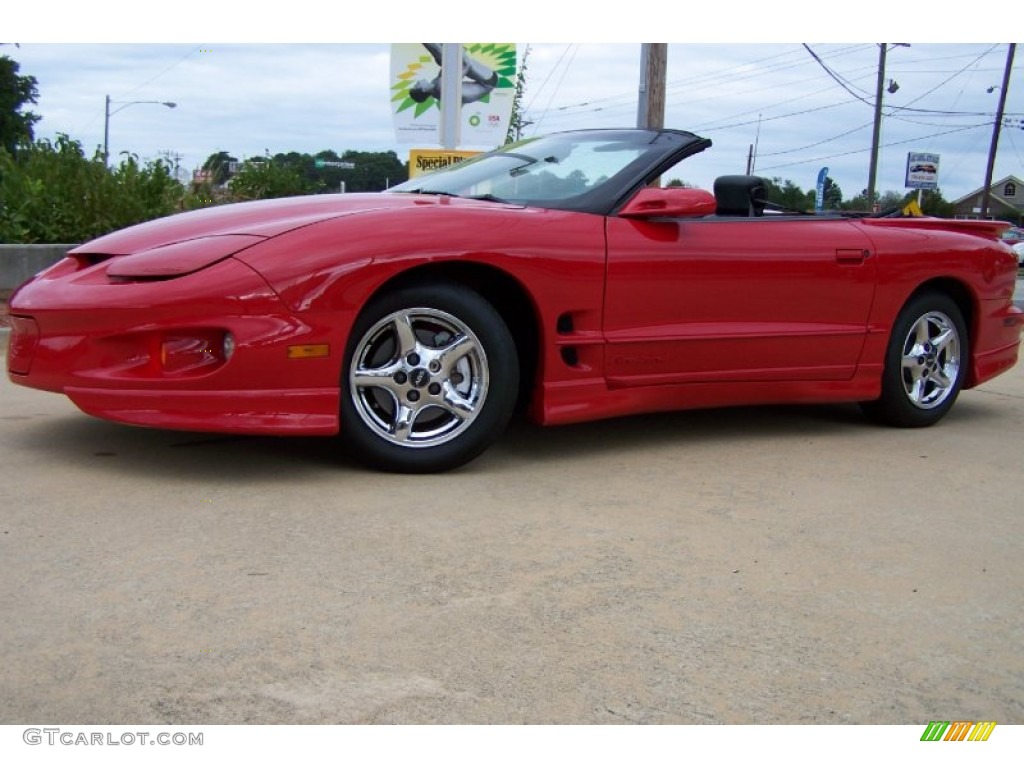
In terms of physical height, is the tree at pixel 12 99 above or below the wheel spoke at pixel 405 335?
above

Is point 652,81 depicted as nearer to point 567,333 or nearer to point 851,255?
point 851,255

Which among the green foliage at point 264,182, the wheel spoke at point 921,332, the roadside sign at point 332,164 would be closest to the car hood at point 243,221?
the wheel spoke at point 921,332

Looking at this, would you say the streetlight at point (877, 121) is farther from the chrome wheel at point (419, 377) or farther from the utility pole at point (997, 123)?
the chrome wheel at point (419, 377)

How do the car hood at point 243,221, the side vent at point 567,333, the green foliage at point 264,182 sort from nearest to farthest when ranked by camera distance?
the car hood at point 243,221 → the side vent at point 567,333 → the green foliage at point 264,182

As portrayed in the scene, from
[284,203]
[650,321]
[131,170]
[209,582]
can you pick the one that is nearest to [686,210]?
[650,321]

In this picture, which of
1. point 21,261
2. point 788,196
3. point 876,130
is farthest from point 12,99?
point 788,196

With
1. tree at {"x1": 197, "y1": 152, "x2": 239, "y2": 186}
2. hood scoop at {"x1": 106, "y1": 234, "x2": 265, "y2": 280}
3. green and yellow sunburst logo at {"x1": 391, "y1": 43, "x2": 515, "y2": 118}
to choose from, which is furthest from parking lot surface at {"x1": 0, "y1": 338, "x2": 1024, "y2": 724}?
green and yellow sunburst logo at {"x1": 391, "y1": 43, "x2": 515, "y2": 118}

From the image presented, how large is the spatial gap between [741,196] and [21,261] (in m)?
5.47

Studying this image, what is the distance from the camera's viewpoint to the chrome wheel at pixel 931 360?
221 inches

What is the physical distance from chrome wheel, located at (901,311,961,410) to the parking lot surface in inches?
31.5

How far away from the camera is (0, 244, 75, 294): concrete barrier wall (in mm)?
8367

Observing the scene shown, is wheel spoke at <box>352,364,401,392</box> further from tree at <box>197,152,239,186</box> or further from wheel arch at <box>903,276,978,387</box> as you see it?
tree at <box>197,152,239,186</box>

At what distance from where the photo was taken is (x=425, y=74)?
16016 mm

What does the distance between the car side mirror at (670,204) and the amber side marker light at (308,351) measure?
54.1 inches
